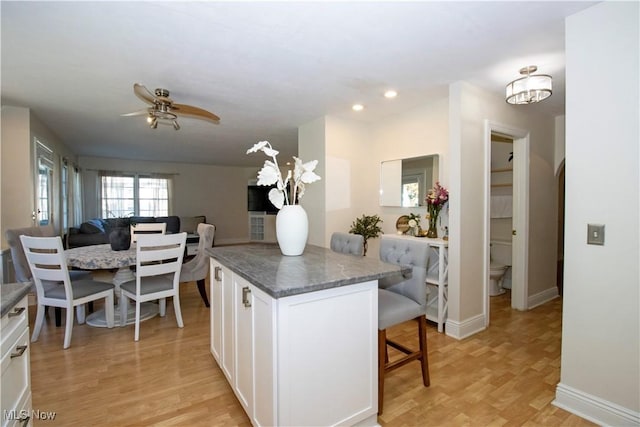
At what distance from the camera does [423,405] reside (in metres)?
1.86

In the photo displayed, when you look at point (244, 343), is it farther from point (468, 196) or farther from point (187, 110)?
point (468, 196)

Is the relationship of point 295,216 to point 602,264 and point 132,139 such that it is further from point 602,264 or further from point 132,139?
point 132,139

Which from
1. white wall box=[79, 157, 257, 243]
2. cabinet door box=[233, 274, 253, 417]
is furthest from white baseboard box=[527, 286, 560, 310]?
white wall box=[79, 157, 257, 243]

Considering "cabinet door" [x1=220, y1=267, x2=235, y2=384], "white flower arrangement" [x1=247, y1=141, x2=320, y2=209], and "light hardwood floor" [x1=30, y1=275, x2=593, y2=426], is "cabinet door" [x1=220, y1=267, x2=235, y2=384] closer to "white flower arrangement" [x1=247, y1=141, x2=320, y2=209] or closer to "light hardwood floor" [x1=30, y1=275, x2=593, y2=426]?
"light hardwood floor" [x1=30, y1=275, x2=593, y2=426]

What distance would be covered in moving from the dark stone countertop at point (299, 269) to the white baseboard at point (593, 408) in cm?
122

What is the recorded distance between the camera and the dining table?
273 centimetres

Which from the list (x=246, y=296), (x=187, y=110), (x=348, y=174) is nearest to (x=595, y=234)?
(x=246, y=296)

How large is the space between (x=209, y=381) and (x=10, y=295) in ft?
4.53

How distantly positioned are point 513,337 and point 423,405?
1541 millimetres

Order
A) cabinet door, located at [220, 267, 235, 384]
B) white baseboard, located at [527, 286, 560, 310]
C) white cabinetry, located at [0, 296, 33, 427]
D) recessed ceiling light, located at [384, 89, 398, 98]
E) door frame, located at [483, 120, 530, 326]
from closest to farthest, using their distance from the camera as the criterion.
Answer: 1. white cabinetry, located at [0, 296, 33, 427]
2. cabinet door, located at [220, 267, 235, 384]
3. recessed ceiling light, located at [384, 89, 398, 98]
4. door frame, located at [483, 120, 530, 326]
5. white baseboard, located at [527, 286, 560, 310]

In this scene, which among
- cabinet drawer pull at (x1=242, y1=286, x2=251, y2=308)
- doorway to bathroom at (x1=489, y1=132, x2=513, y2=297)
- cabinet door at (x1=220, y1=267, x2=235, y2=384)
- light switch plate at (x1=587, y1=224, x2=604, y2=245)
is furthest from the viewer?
doorway to bathroom at (x1=489, y1=132, x2=513, y2=297)

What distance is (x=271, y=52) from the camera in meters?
2.24

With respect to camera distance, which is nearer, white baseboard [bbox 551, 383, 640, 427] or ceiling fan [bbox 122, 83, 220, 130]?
white baseboard [bbox 551, 383, 640, 427]

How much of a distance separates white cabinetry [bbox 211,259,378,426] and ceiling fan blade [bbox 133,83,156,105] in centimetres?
174
